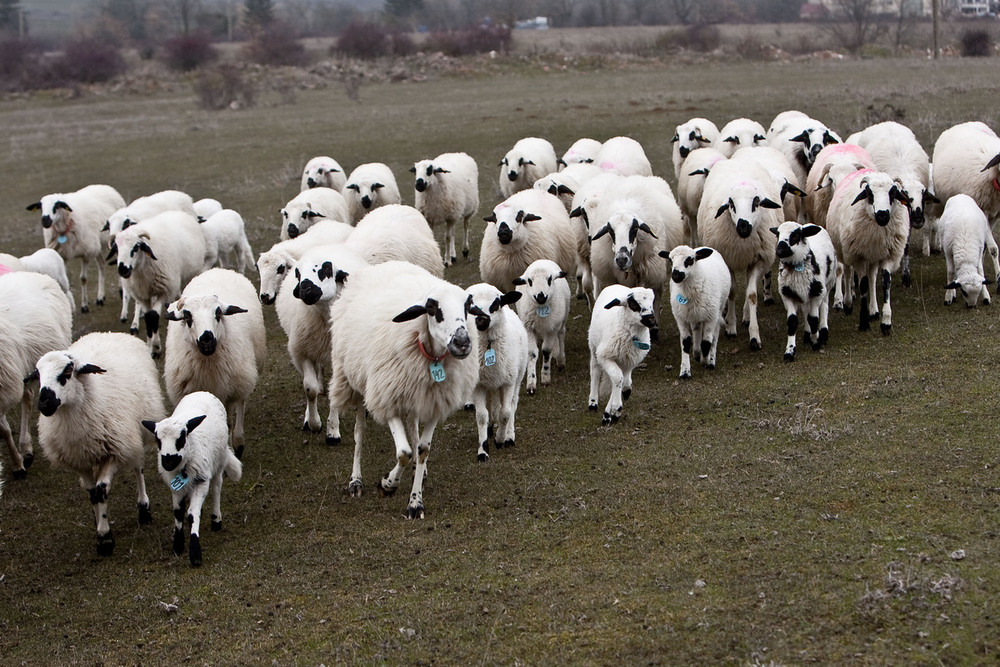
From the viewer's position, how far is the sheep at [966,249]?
38.1 feet

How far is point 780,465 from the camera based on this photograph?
799 cm

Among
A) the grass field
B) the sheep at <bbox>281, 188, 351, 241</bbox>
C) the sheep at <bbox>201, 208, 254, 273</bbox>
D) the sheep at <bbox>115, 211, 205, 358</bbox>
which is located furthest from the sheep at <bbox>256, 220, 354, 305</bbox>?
the sheep at <bbox>201, 208, 254, 273</bbox>

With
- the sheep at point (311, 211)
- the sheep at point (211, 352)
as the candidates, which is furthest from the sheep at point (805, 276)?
the sheep at point (311, 211)

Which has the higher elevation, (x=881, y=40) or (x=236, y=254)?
(x=881, y=40)

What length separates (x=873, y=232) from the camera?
1137 cm

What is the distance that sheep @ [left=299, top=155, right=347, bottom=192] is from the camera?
17.8m

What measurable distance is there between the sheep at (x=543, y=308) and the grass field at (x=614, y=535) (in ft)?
1.07

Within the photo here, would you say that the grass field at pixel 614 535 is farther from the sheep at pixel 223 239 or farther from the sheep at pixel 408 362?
the sheep at pixel 223 239

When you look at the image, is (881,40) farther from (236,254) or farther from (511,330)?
(511,330)

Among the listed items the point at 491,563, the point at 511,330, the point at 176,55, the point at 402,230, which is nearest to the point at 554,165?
the point at 402,230

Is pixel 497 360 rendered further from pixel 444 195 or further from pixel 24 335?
pixel 444 195

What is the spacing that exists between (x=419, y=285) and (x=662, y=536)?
3.11 meters

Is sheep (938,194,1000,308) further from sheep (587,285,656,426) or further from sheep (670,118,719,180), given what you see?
sheep (670,118,719,180)

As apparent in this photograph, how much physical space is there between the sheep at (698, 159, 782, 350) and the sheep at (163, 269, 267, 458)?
530 cm
